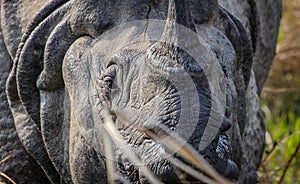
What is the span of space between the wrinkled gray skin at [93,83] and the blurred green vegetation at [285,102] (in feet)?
4.05

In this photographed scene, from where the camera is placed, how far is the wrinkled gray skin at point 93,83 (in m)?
2.12

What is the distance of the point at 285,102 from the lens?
4.76 metres

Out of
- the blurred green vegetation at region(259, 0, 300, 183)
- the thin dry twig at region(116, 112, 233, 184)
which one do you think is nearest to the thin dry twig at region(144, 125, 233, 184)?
the thin dry twig at region(116, 112, 233, 184)

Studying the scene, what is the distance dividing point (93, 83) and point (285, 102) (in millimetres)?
2513

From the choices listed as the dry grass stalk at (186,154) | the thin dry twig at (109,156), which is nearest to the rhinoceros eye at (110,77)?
the thin dry twig at (109,156)

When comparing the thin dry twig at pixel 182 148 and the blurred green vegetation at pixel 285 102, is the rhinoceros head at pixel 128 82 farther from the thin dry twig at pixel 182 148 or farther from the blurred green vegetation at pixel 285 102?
the blurred green vegetation at pixel 285 102

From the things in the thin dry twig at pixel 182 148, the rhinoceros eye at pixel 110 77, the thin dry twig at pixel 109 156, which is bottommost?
the thin dry twig at pixel 109 156

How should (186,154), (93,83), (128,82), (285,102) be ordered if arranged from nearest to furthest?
(186,154) → (128,82) → (93,83) → (285,102)

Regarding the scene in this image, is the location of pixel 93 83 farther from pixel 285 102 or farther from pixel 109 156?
pixel 285 102

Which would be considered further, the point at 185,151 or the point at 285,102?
the point at 285,102

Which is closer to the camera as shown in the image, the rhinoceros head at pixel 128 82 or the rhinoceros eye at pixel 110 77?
the rhinoceros head at pixel 128 82

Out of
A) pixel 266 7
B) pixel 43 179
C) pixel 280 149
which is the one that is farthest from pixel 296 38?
pixel 43 179

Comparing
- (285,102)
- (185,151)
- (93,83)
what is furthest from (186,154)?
(285,102)

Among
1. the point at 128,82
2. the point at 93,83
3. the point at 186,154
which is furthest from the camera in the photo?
the point at 93,83
